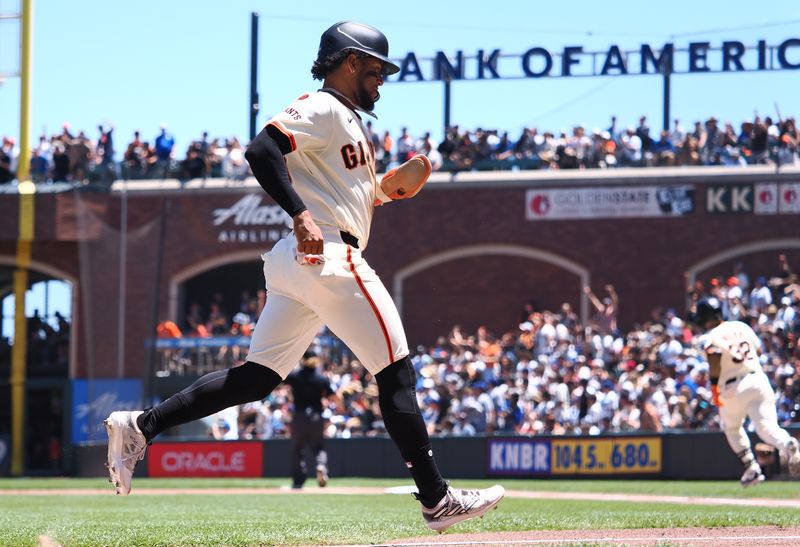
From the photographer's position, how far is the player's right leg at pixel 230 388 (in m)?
6.17

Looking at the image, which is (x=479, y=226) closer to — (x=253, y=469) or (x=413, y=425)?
(x=253, y=469)

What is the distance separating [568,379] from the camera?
2295 centimetres

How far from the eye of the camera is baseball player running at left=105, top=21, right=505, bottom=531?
5.85 meters

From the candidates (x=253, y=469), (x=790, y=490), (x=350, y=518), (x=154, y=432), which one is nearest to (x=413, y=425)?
(x=154, y=432)

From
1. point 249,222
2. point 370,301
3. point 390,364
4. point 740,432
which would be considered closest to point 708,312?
point 740,432

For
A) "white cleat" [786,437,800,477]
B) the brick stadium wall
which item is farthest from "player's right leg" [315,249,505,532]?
the brick stadium wall

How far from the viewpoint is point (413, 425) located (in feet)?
19.8

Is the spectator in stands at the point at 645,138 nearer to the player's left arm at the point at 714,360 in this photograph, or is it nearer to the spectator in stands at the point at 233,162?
the spectator in stands at the point at 233,162

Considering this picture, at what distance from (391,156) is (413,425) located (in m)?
24.5

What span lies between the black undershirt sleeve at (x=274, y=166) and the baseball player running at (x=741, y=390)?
24.5ft

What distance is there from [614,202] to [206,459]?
12.0 meters

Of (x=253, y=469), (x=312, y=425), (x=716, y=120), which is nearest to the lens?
(x=312, y=425)

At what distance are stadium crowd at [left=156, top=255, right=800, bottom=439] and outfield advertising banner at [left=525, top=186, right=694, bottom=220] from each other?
10.3ft

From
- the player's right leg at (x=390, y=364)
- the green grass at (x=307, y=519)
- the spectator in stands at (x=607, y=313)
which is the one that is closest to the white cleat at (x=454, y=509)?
the player's right leg at (x=390, y=364)
